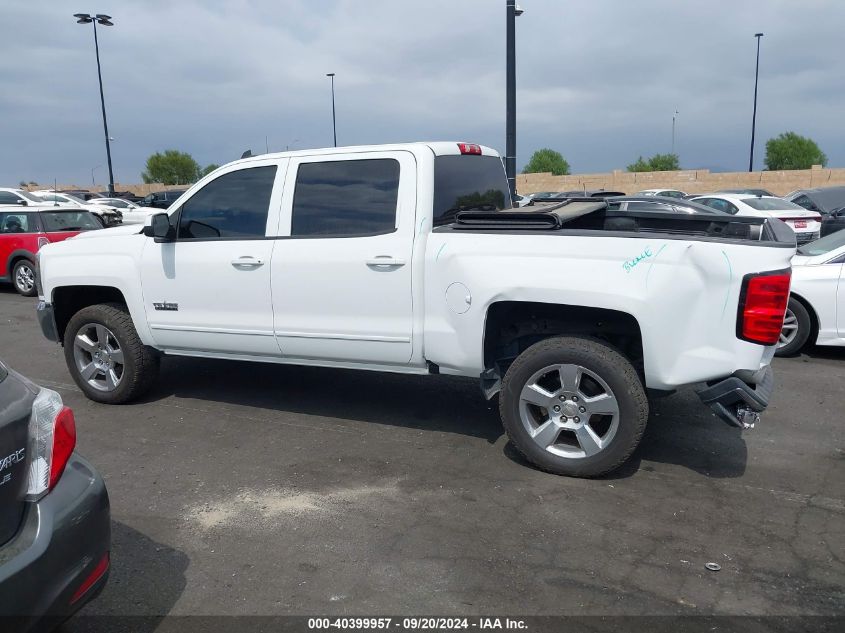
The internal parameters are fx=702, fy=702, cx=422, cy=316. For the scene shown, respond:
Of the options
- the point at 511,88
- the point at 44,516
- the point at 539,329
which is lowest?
the point at 44,516

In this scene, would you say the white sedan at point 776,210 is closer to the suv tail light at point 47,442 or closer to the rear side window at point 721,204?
the rear side window at point 721,204

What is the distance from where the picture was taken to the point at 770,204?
16.1m

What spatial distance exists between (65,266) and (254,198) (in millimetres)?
1853

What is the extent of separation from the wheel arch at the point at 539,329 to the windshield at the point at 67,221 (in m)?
10.5

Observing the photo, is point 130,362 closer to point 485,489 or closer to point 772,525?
point 485,489

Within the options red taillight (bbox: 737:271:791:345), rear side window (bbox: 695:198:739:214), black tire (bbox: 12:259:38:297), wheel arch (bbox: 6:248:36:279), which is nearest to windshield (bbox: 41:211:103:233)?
wheel arch (bbox: 6:248:36:279)

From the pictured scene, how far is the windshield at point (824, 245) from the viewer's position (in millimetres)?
7152

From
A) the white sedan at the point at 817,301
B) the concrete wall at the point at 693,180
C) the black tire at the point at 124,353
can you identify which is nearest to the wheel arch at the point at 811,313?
the white sedan at the point at 817,301

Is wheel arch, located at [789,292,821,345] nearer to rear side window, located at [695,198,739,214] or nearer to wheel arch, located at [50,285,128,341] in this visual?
wheel arch, located at [50,285,128,341]

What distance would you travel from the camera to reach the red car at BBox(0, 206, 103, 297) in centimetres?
1266

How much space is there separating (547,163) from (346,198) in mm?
82220

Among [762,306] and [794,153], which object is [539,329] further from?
[794,153]

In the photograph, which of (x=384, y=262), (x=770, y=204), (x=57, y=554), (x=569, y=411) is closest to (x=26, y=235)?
(x=384, y=262)

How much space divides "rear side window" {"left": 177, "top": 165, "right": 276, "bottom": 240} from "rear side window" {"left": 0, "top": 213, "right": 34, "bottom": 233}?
9.04 metres
